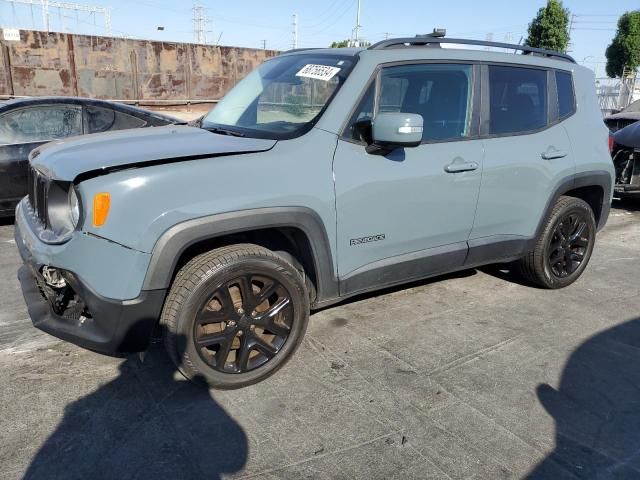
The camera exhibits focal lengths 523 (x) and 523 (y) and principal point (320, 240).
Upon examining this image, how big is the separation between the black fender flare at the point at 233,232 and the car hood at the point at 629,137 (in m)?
6.41

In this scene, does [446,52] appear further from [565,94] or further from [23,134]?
[23,134]

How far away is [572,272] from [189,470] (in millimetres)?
3653

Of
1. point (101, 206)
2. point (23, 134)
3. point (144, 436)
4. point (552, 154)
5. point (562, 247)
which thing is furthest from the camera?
point (23, 134)

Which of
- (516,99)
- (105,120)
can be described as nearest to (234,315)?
(516,99)

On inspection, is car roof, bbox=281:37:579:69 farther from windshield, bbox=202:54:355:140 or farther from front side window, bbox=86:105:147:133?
front side window, bbox=86:105:147:133

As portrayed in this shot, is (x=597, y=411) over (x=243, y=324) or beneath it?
beneath

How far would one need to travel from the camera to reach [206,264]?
2660mm

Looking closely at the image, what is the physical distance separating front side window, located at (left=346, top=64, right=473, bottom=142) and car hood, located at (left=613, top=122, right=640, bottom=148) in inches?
205

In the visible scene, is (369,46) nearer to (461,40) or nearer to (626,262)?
(461,40)

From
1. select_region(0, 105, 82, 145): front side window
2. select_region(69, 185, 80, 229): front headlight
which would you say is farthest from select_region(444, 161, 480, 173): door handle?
select_region(0, 105, 82, 145): front side window

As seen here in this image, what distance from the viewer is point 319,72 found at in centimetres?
329

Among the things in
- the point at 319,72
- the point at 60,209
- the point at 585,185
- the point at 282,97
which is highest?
the point at 319,72

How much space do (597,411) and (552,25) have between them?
35794 millimetres

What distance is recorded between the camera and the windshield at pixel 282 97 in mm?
3111
